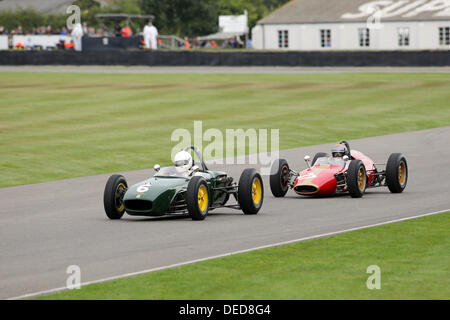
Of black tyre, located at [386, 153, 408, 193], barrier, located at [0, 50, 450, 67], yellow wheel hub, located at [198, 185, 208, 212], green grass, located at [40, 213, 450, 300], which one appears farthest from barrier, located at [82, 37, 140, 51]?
green grass, located at [40, 213, 450, 300]

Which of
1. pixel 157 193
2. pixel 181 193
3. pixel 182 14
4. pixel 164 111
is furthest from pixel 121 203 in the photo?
pixel 182 14

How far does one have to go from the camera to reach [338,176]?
1648cm

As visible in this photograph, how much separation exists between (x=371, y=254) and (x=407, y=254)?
42 centimetres

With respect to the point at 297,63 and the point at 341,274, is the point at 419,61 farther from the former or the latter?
the point at 341,274

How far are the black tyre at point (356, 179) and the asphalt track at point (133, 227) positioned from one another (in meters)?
0.17

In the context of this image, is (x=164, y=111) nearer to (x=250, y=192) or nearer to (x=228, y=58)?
(x=228, y=58)

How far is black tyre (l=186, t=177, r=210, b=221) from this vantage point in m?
13.6

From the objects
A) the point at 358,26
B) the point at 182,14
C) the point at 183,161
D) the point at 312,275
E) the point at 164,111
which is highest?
the point at 182,14

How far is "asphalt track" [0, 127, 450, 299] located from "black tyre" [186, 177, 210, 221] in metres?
0.15

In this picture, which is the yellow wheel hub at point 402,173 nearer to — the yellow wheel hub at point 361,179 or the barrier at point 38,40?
the yellow wheel hub at point 361,179

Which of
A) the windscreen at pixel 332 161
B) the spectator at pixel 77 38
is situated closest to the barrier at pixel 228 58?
the spectator at pixel 77 38

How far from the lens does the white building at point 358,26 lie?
7288 cm

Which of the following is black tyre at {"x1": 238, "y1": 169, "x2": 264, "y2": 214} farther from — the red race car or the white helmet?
the red race car

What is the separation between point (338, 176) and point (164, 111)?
19.0 m
